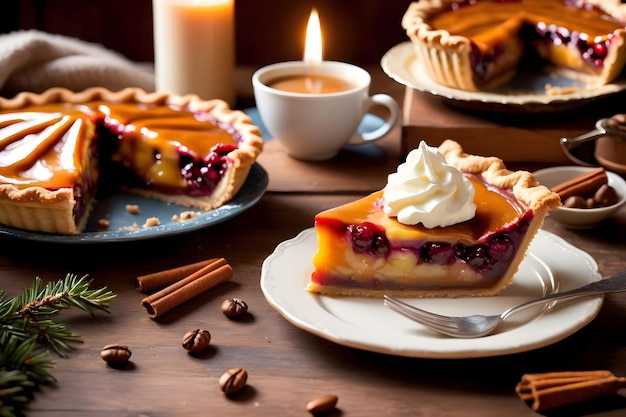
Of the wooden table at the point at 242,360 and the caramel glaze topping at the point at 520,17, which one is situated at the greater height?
the caramel glaze topping at the point at 520,17

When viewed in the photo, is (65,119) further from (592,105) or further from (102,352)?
(592,105)

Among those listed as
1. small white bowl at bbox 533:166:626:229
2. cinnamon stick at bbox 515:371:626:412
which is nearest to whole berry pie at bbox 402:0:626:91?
small white bowl at bbox 533:166:626:229

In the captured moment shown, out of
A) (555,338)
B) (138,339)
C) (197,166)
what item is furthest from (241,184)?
(555,338)

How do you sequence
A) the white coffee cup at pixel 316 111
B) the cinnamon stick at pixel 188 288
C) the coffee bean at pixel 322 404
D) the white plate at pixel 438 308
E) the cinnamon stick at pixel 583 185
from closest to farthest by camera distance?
the coffee bean at pixel 322 404 < the white plate at pixel 438 308 < the cinnamon stick at pixel 188 288 < the cinnamon stick at pixel 583 185 < the white coffee cup at pixel 316 111

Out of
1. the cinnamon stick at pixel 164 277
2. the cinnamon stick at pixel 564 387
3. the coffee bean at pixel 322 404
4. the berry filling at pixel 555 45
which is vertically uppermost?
the berry filling at pixel 555 45

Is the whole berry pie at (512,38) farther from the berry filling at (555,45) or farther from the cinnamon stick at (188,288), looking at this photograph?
the cinnamon stick at (188,288)

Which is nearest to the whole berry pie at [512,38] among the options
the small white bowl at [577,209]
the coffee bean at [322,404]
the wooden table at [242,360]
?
the small white bowl at [577,209]
